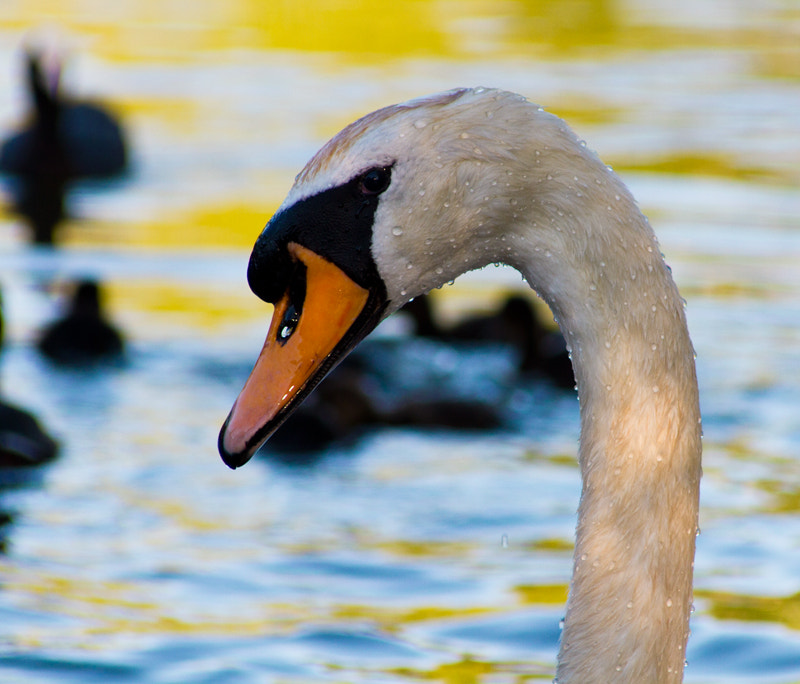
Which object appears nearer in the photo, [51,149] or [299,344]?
[299,344]

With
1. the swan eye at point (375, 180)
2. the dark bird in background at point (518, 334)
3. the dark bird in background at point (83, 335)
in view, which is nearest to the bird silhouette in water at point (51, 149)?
the dark bird in background at point (83, 335)

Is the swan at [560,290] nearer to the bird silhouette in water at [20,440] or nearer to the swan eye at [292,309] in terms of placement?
the swan eye at [292,309]

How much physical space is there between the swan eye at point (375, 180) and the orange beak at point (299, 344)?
19 centimetres

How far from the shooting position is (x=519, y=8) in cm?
2678

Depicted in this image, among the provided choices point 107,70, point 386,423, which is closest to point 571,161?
point 386,423

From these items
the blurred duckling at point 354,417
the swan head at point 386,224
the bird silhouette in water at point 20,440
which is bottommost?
the swan head at point 386,224

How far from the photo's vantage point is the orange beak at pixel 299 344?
138 inches

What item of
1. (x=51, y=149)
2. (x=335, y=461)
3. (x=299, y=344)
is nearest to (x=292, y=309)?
(x=299, y=344)

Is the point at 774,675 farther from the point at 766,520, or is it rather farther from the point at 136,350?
the point at 136,350

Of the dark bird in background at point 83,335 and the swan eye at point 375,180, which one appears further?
the dark bird in background at point 83,335

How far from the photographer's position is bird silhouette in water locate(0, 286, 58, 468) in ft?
27.1

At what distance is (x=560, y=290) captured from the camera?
350 cm

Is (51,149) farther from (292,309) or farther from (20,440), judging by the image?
(292,309)

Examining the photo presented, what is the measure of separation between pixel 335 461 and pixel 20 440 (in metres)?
1.75
